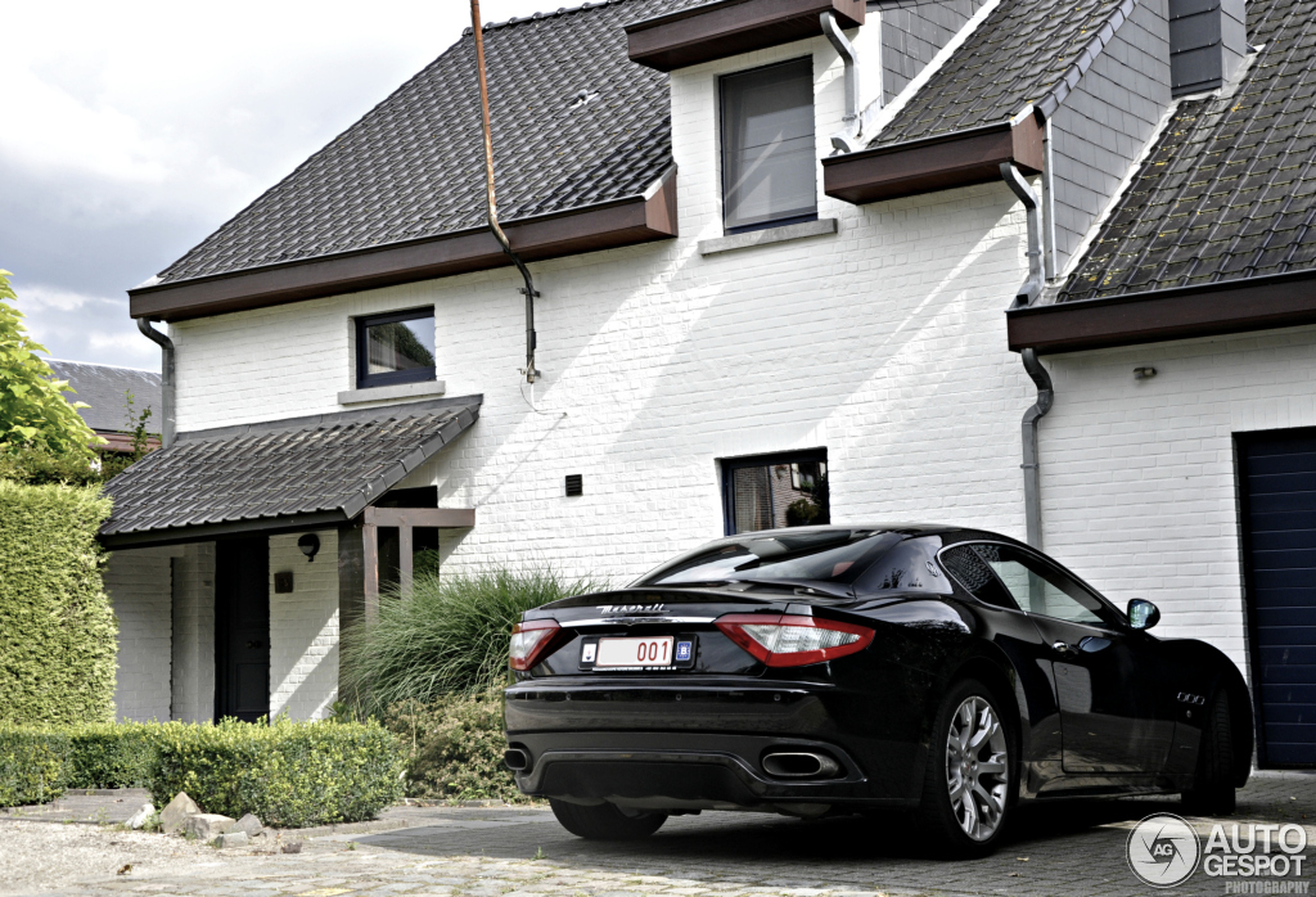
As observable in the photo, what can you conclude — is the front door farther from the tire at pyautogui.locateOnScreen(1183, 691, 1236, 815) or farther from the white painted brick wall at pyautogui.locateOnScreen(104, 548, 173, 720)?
the tire at pyautogui.locateOnScreen(1183, 691, 1236, 815)

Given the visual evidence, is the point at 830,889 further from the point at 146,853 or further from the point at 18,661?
the point at 18,661

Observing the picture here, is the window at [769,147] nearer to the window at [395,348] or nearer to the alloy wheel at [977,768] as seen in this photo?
the window at [395,348]

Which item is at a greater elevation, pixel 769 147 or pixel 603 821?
pixel 769 147

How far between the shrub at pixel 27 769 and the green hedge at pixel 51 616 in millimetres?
2358

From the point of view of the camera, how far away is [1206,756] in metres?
7.59

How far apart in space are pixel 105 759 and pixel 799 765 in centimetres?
653

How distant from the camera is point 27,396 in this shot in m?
28.0

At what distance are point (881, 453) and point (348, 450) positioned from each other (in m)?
5.22

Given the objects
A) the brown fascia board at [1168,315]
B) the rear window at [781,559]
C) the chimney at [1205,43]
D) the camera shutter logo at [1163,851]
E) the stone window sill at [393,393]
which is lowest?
the camera shutter logo at [1163,851]

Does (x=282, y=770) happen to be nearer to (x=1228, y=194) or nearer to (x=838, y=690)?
(x=838, y=690)

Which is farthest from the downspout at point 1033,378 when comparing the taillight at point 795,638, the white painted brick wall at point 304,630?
the white painted brick wall at point 304,630

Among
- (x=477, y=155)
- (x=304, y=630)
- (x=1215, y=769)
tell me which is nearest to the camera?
(x=1215, y=769)

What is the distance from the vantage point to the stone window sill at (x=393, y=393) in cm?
1479

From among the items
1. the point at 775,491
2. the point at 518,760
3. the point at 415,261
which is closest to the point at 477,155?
the point at 415,261
